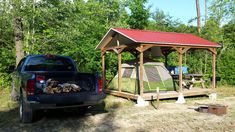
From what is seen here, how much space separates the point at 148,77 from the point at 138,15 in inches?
408

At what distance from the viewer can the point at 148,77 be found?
12.1 metres

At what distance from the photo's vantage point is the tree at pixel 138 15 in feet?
70.0

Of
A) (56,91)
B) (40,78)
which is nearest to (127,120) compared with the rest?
(56,91)

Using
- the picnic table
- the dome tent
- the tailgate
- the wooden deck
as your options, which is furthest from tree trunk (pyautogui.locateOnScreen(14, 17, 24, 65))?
the picnic table

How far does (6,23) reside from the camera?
11.9 m

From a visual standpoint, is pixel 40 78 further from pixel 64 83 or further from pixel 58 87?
pixel 64 83

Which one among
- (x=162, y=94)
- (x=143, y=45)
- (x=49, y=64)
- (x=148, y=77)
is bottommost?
(x=162, y=94)

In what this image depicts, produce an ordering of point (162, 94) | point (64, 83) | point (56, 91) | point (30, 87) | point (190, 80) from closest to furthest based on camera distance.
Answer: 1. point (30, 87)
2. point (56, 91)
3. point (64, 83)
4. point (162, 94)
5. point (190, 80)

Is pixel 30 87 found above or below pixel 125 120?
above

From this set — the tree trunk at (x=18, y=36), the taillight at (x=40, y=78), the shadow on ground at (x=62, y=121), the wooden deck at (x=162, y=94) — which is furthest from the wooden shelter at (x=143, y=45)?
the taillight at (x=40, y=78)

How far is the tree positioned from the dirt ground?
41.2 ft

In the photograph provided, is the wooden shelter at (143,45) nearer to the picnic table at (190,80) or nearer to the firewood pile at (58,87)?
the picnic table at (190,80)

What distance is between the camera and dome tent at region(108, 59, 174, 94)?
39.2 ft

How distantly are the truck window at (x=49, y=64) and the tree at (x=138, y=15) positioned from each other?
13.1m
